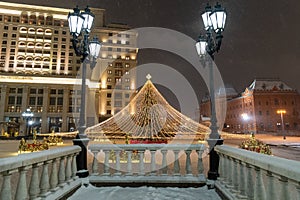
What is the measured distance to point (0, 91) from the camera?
6025 centimetres

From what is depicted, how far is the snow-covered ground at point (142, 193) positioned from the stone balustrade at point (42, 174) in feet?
1.15

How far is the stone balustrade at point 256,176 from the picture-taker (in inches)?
93.5

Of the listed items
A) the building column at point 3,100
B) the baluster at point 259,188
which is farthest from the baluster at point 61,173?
the building column at point 3,100

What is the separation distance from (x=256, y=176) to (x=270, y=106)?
6639cm

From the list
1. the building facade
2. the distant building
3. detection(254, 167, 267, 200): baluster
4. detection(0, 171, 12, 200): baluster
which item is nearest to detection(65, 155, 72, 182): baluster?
detection(0, 171, 12, 200): baluster

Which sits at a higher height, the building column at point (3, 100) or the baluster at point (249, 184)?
the building column at point (3, 100)

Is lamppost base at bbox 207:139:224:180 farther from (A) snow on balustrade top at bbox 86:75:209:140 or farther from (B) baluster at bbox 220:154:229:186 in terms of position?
(A) snow on balustrade top at bbox 86:75:209:140

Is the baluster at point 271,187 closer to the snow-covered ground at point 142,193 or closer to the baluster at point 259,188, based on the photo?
the baluster at point 259,188

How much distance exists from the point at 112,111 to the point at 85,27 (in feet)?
213

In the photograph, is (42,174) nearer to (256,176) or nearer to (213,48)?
(256,176)

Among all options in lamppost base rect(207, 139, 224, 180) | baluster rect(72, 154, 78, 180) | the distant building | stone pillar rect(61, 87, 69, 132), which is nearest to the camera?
baluster rect(72, 154, 78, 180)

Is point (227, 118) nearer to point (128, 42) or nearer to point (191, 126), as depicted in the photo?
point (128, 42)

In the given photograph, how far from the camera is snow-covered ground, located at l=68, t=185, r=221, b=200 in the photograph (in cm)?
469

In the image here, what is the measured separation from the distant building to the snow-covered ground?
57.9 m
